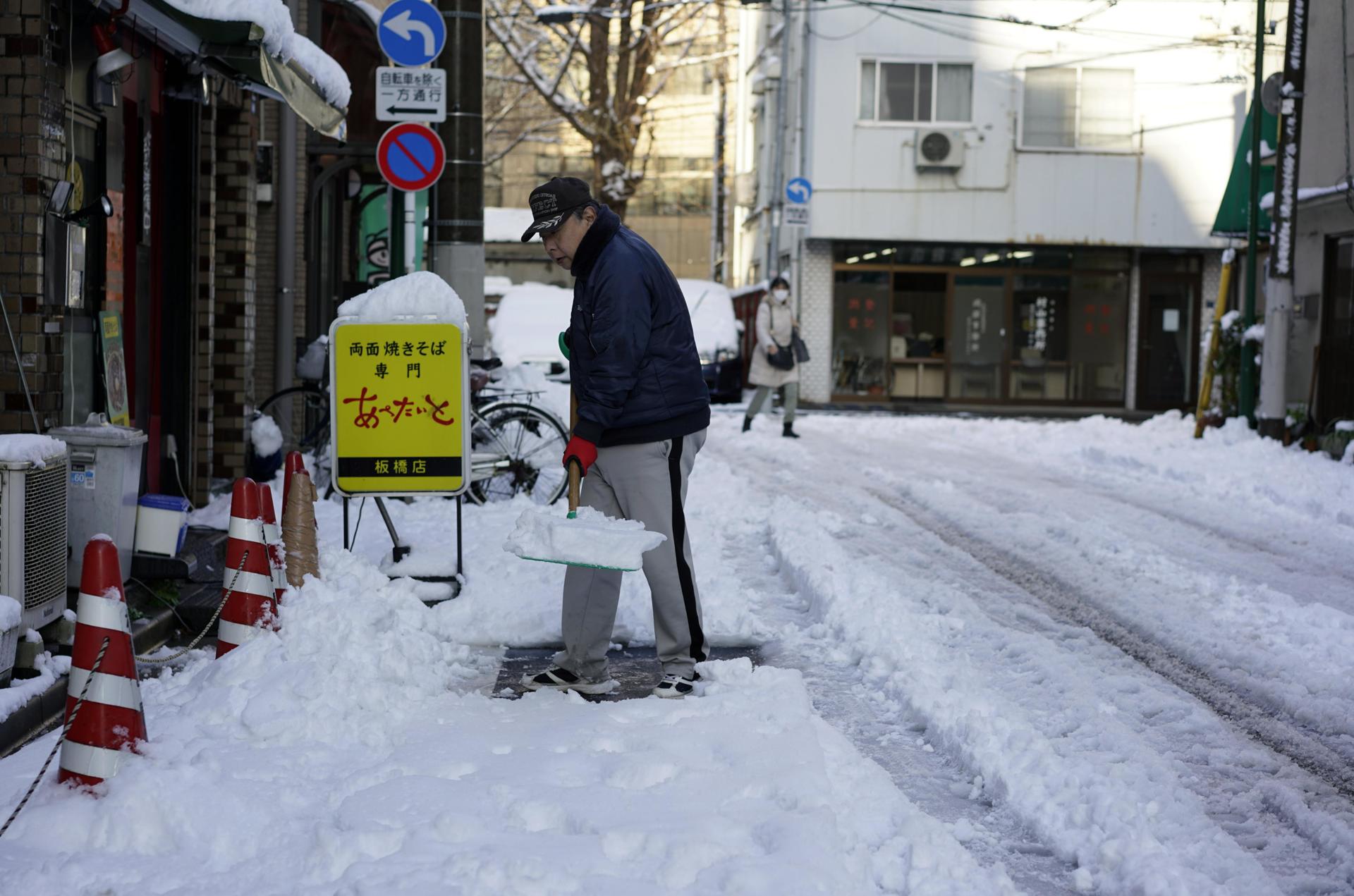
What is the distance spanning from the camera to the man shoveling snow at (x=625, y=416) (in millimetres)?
5355

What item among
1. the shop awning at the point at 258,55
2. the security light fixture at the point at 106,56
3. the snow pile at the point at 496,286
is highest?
the shop awning at the point at 258,55

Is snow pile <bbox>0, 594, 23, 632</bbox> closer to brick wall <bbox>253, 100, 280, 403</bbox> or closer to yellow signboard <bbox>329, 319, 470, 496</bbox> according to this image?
yellow signboard <bbox>329, 319, 470, 496</bbox>

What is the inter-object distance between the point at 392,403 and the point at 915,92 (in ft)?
75.9

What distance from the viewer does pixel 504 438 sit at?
10.6m

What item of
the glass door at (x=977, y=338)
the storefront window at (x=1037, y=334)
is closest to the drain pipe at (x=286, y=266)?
the glass door at (x=977, y=338)

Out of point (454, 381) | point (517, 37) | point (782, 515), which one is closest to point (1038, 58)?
point (517, 37)

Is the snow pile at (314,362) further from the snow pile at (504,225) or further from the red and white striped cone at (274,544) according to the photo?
the snow pile at (504,225)

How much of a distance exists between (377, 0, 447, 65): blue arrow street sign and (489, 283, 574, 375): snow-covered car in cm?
1195

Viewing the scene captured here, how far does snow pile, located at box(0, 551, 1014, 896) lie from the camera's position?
3.61 m

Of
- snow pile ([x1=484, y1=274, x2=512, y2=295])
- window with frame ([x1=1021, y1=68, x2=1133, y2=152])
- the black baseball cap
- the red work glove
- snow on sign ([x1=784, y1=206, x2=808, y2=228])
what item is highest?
window with frame ([x1=1021, y1=68, x2=1133, y2=152])

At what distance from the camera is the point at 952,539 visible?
962 cm

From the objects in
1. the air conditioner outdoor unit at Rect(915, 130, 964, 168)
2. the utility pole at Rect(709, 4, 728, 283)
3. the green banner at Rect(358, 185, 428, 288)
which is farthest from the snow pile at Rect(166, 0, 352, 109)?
the utility pole at Rect(709, 4, 728, 283)

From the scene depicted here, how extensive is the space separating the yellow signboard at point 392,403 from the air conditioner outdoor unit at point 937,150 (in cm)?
2230

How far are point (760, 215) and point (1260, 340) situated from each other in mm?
20656
